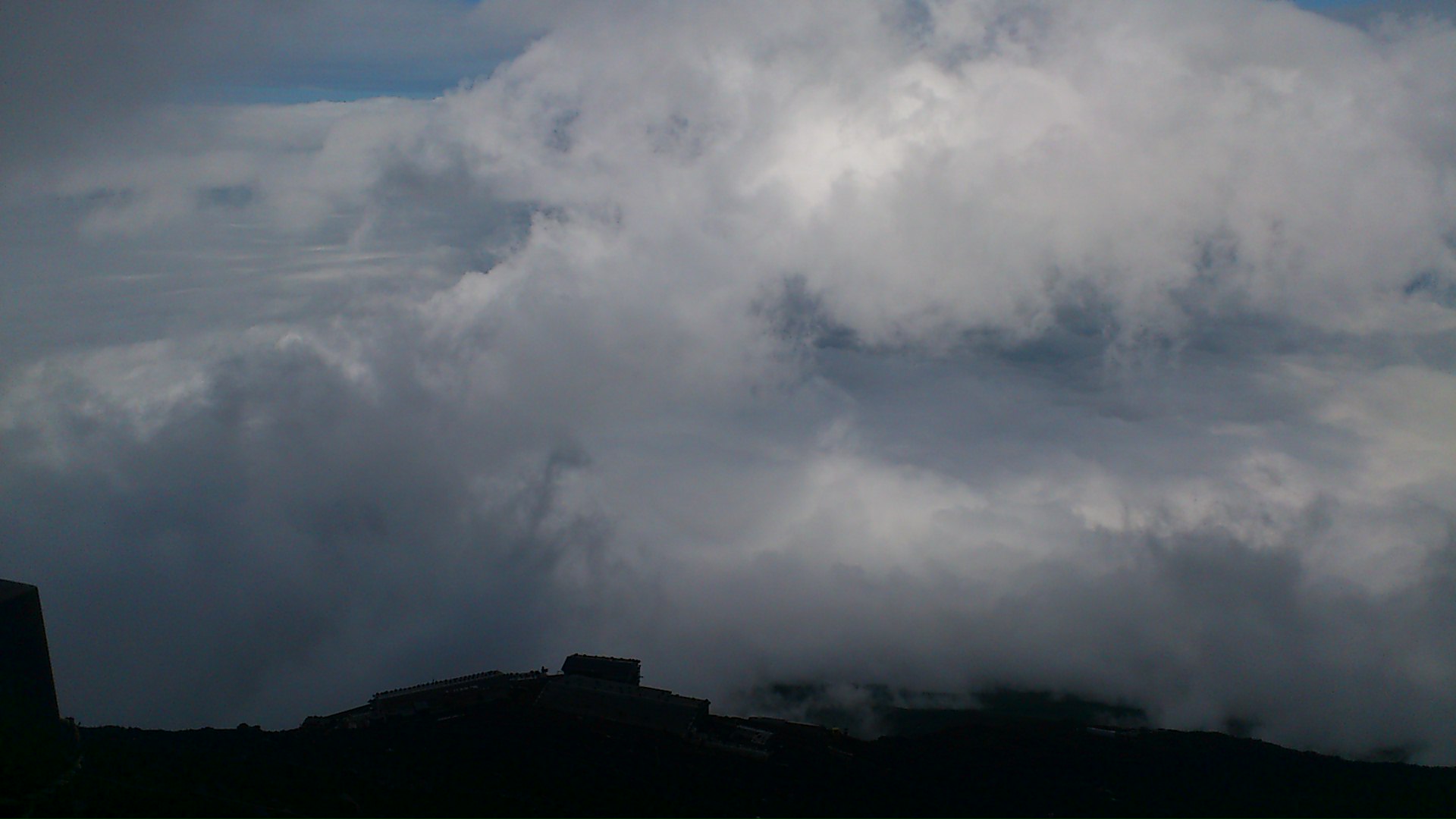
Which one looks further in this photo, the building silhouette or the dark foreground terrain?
the building silhouette

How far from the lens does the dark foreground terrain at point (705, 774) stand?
60594 mm

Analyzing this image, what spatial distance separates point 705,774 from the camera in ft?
247

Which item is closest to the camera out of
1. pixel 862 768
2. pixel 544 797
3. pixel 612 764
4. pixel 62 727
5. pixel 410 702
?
pixel 62 727

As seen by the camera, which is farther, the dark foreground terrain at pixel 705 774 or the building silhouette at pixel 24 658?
the building silhouette at pixel 24 658

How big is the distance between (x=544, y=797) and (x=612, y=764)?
9.31 m

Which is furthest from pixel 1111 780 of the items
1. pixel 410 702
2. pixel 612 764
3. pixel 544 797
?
pixel 410 702

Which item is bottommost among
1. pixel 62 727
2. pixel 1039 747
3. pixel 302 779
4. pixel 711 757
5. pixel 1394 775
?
pixel 1394 775

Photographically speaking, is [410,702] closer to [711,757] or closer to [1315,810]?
[711,757]

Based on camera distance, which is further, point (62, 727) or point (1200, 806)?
point (1200, 806)

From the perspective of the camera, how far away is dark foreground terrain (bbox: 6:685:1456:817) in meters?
60.6

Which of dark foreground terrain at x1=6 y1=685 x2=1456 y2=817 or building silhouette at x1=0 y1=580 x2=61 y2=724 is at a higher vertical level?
building silhouette at x1=0 y1=580 x2=61 y2=724

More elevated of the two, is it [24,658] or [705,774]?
[24,658]

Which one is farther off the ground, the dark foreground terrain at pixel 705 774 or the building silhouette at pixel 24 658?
the building silhouette at pixel 24 658

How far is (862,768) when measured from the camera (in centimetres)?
8162
